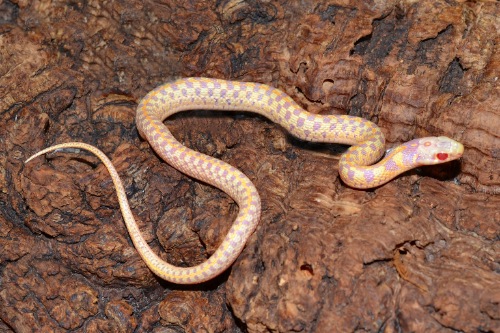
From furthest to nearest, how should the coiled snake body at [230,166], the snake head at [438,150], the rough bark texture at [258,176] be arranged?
the snake head at [438,150] < the coiled snake body at [230,166] < the rough bark texture at [258,176]

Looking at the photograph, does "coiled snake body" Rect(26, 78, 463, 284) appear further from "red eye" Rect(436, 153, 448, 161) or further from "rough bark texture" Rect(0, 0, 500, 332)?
"rough bark texture" Rect(0, 0, 500, 332)

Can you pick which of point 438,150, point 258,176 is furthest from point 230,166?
point 438,150

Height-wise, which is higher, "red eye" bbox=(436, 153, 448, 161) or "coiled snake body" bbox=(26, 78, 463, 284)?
"red eye" bbox=(436, 153, 448, 161)

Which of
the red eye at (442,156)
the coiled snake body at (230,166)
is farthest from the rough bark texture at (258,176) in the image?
the red eye at (442,156)

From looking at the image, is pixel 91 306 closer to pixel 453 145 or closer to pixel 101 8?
pixel 101 8

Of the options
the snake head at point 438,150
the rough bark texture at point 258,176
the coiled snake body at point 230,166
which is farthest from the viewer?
the snake head at point 438,150

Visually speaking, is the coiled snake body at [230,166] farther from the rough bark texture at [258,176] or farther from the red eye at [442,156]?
the rough bark texture at [258,176]

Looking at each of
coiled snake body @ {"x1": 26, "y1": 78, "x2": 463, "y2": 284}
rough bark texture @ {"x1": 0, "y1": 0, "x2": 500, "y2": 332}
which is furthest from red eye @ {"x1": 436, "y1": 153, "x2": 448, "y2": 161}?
rough bark texture @ {"x1": 0, "y1": 0, "x2": 500, "y2": 332}

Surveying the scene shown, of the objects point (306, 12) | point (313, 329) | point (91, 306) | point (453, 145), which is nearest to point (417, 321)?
point (313, 329)
